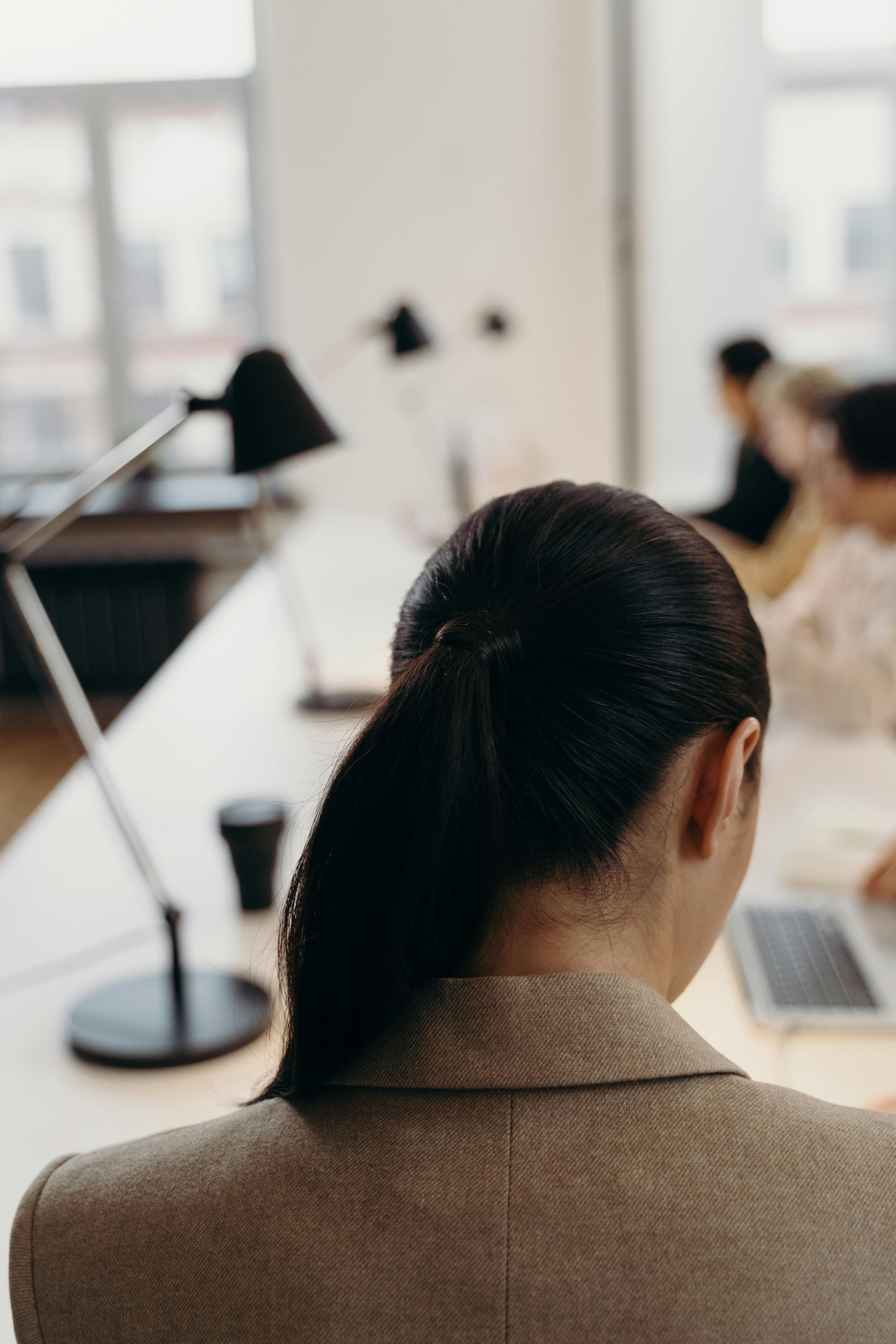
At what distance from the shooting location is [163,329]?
5016mm

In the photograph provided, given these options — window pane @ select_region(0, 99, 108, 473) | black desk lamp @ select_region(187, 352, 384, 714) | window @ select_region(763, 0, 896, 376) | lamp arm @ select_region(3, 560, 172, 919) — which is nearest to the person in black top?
window @ select_region(763, 0, 896, 376)

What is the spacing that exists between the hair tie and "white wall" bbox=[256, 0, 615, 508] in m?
3.78

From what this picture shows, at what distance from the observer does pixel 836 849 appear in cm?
146

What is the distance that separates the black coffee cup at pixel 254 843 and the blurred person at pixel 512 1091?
75cm

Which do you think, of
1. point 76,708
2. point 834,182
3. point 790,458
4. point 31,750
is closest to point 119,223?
point 31,750

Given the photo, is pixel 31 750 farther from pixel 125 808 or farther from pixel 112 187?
pixel 125 808

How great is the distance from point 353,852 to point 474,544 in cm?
17

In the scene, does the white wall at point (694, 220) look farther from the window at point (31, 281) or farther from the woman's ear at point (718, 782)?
the woman's ear at point (718, 782)

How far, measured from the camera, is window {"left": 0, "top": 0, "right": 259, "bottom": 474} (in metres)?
4.76

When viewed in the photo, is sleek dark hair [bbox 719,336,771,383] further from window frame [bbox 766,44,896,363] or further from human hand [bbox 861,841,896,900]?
human hand [bbox 861,841,896,900]

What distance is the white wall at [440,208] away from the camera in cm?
452

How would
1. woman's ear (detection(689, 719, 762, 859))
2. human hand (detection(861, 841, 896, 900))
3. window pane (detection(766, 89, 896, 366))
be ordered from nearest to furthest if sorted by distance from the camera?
1. woman's ear (detection(689, 719, 762, 859))
2. human hand (detection(861, 841, 896, 900))
3. window pane (detection(766, 89, 896, 366))

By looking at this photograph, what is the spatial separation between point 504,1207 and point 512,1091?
47 millimetres

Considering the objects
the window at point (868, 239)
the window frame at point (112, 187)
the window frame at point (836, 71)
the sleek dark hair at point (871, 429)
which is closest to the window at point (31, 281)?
the window frame at point (112, 187)
